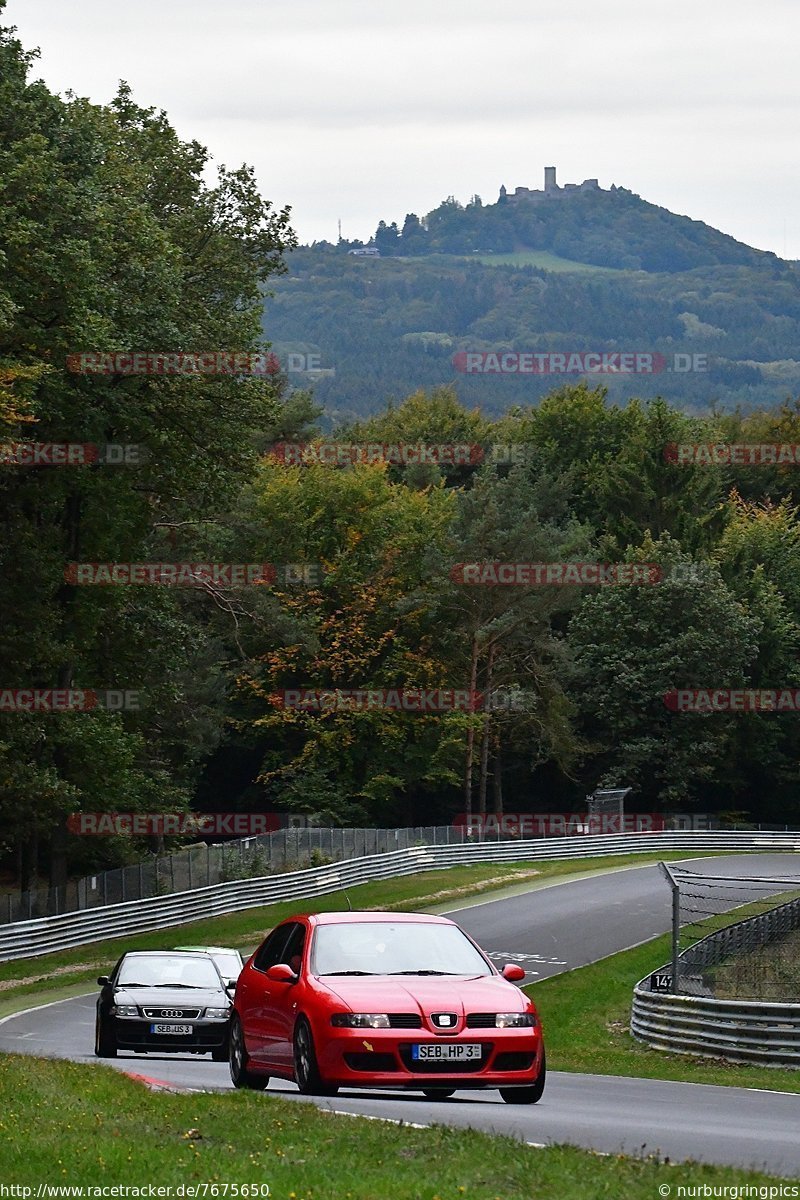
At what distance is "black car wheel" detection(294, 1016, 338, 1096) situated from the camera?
40.2 ft

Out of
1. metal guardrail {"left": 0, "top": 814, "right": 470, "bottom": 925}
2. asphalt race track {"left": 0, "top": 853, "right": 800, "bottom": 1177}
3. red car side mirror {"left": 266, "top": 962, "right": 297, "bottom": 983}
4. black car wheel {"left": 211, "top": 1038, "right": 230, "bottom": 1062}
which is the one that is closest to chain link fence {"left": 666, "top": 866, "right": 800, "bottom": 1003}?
asphalt race track {"left": 0, "top": 853, "right": 800, "bottom": 1177}

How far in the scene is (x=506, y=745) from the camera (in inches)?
3177

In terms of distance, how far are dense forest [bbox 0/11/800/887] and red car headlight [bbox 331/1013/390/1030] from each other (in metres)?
19.8

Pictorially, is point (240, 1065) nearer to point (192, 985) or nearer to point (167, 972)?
point (192, 985)

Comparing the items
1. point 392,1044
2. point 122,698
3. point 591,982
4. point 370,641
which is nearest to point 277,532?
point 370,641

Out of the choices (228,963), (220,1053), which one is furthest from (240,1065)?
(228,963)

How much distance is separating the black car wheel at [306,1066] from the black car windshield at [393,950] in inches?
20.6

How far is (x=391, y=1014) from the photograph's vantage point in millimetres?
12000

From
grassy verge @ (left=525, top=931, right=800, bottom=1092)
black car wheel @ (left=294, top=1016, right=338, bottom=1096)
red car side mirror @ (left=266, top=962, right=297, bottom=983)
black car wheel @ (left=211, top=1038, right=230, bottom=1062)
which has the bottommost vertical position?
grassy verge @ (left=525, top=931, right=800, bottom=1092)

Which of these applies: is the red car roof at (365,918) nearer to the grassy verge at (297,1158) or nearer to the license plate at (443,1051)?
the license plate at (443,1051)

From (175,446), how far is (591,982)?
1528 cm

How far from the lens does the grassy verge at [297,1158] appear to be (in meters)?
8.12

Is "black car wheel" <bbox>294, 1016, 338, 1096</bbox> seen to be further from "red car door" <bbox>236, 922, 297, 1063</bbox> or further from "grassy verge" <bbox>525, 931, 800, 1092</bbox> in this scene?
"grassy verge" <bbox>525, 931, 800, 1092</bbox>

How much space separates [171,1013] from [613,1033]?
31.4 feet
